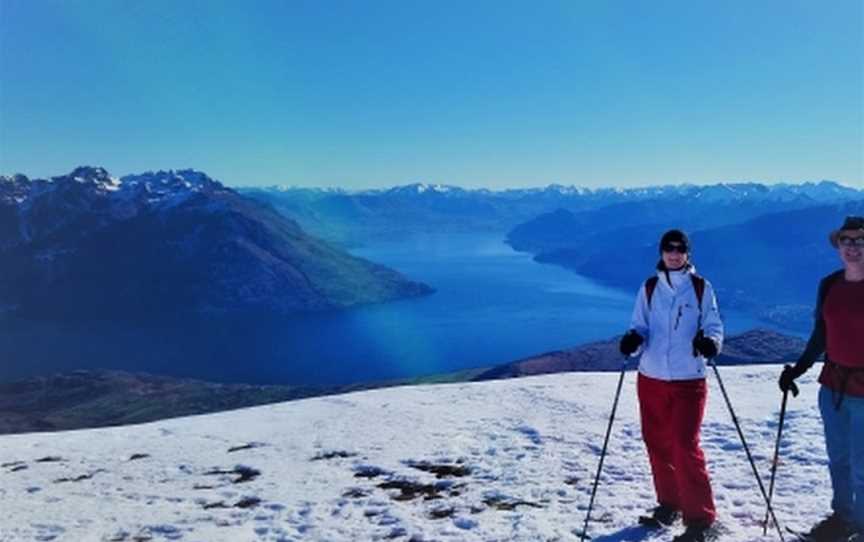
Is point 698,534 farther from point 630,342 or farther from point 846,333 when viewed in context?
point 846,333

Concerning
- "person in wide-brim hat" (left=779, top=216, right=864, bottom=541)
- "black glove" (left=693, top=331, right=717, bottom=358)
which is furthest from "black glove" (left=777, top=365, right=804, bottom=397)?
"black glove" (left=693, top=331, right=717, bottom=358)

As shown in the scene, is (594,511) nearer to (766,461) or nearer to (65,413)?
(766,461)

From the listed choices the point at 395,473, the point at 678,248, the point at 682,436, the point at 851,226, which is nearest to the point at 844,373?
the point at 851,226

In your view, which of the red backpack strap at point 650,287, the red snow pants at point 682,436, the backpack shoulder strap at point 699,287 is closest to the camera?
the red snow pants at point 682,436

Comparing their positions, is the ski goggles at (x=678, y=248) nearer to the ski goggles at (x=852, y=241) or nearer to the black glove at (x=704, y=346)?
the black glove at (x=704, y=346)

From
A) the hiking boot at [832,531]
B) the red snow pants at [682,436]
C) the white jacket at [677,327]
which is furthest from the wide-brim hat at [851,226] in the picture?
the hiking boot at [832,531]

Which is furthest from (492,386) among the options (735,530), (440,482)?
(735,530)

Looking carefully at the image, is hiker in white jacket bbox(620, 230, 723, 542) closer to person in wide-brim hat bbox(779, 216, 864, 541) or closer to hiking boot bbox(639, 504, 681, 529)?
hiking boot bbox(639, 504, 681, 529)
